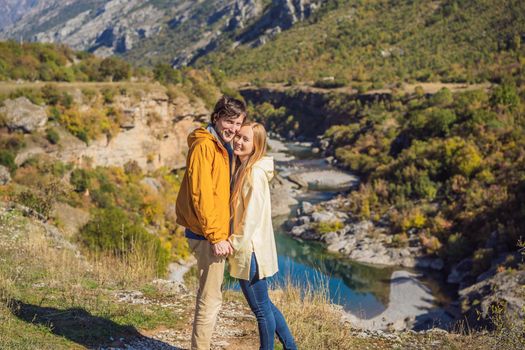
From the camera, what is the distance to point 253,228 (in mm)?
3818

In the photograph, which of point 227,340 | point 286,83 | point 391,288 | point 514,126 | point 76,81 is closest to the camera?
point 227,340

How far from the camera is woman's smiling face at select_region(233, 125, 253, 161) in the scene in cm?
391

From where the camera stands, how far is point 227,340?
520 centimetres

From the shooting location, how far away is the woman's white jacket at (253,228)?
381cm

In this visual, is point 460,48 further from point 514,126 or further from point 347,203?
point 347,203

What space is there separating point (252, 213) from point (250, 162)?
1.34ft

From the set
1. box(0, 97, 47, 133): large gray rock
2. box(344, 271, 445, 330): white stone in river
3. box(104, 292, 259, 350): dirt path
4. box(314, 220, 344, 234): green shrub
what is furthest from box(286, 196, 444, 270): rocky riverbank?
box(104, 292, 259, 350): dirt path

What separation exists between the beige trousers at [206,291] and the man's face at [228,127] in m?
0.87

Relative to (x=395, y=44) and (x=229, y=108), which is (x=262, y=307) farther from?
(x=395, y=44)

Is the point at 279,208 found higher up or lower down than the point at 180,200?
lower down

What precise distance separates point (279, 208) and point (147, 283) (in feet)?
78.6

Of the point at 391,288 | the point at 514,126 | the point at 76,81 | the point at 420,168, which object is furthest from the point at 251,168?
the point at 514,126

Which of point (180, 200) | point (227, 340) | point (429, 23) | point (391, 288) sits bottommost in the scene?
point (391, 288)

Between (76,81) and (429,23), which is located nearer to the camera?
(76,81)
